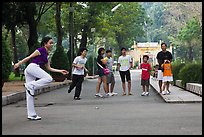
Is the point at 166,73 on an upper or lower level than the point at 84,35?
lower

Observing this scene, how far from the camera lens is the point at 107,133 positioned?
7418 millimetres

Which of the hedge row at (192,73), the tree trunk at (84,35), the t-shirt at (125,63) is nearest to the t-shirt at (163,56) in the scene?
the t-shirt at (125,63)


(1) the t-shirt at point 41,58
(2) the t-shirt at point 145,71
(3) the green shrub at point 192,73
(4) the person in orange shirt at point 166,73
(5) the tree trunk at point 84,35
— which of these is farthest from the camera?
(5) the tree trunk at point 84,35

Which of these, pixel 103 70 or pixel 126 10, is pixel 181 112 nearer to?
pixel 103 70

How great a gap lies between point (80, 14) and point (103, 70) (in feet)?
79.8

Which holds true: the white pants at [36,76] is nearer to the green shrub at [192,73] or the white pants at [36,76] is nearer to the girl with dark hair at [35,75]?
the girl with dark hair at [35,75]

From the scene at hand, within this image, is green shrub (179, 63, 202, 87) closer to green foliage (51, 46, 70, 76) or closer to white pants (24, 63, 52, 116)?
white pants (24, 63, 52, 116)

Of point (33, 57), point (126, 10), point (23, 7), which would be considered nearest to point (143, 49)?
point (126, 10)

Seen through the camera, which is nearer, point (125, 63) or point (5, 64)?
point (5, 64)

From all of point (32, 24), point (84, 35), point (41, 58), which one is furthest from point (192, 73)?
point (84, 35)

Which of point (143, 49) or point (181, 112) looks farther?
point (143, 49)

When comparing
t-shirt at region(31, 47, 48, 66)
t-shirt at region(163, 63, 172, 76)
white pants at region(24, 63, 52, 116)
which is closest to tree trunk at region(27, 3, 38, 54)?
t-shirt at region(163, 63, 172, 76)

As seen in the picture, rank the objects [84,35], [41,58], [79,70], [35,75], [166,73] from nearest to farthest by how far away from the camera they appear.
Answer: [35,75] < [41,58] < [79,70] < [166,73] < [84,35]

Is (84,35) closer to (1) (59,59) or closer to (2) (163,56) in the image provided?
(1) (59,59)
